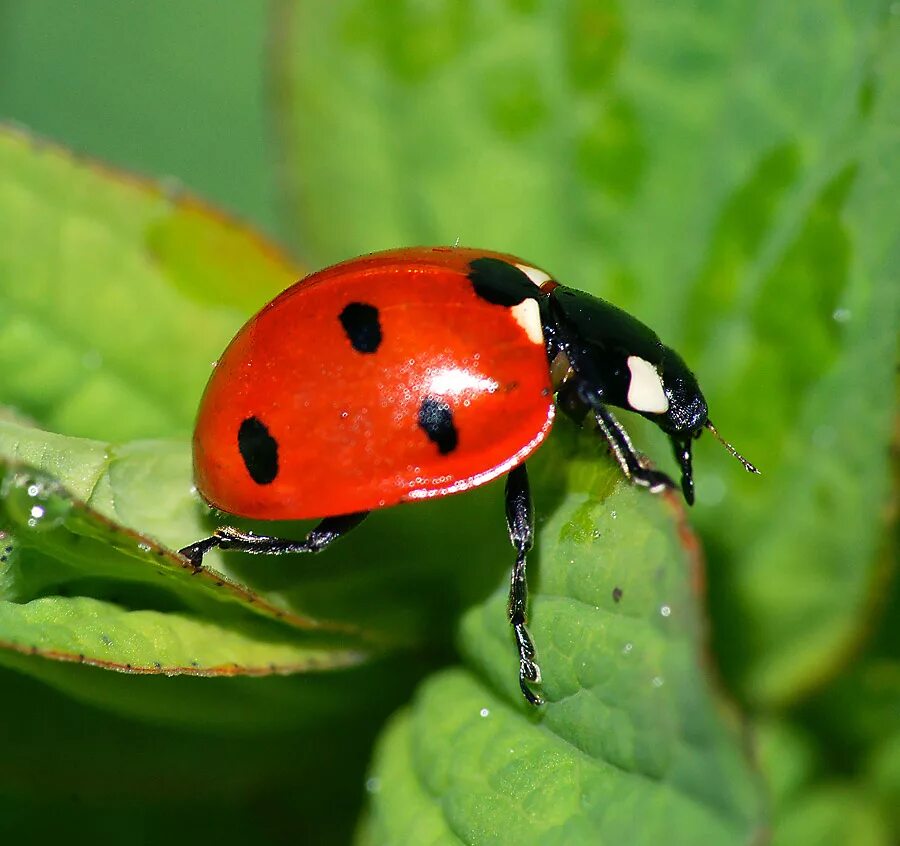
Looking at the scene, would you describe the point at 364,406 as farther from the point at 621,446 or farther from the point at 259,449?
the point at 621,446

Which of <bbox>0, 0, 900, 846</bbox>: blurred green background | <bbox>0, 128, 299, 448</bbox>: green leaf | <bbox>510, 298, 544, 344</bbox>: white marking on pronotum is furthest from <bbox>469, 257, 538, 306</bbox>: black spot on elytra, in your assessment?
<bbox>0, 128, 299, 448</bbox>: green leaf

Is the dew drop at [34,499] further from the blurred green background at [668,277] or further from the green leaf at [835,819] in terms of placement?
the green leaf at [835,819]

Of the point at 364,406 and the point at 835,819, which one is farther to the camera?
the point at 835,819

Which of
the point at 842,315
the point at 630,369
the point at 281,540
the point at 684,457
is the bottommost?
the point at 281,540

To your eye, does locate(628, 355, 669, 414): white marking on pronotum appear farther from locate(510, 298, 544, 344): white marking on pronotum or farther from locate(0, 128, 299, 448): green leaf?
locate(0, 128, 299, 448): green leaf

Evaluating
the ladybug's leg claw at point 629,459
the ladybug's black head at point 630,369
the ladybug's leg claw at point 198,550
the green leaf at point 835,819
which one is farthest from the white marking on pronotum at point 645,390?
the green leaf at point 835,819

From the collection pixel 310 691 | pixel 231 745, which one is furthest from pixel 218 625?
pixel 231 745

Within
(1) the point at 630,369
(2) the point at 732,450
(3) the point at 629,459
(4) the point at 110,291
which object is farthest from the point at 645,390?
(4) the point at 110,291
